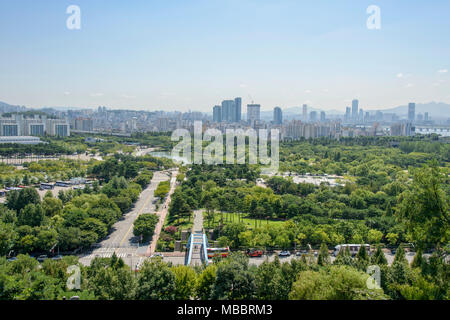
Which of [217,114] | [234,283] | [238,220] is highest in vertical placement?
[217,114]

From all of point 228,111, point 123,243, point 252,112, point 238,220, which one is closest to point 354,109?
point 228,111

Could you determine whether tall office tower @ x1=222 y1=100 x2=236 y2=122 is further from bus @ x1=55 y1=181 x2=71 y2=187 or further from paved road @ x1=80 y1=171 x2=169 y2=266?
paved road @ x1=80 y1=171 x2=169 y2=266

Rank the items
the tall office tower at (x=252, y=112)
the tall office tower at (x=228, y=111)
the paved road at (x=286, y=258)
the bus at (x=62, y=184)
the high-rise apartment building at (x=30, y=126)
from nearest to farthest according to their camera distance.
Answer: the paved road at (x=286, y=258), the bus at (x=62, y=184), the high-rise apartment building at (x=30, y=126), the tall office tower at (x=252, y=112), the tall office tower at (x=228, y=111)

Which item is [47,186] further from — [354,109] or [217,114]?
[354,109]

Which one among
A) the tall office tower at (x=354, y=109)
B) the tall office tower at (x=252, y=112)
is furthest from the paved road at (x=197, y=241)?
the tall office tower at (x=354, y=109)

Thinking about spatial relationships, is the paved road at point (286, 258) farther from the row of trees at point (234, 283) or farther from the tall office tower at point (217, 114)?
the tall office tower at point (217, 114)

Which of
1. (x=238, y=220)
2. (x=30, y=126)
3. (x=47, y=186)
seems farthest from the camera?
(x=30, y=126)

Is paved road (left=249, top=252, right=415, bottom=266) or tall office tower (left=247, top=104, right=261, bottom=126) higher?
tall office tower (left=247, top=104, right=261, bottom=126)

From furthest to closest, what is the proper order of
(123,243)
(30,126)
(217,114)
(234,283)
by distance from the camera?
(217,114) → (30,126) → (123,243) → (234,283)

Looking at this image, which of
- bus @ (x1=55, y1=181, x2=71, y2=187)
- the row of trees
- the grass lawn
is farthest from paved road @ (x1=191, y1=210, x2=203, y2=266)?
bus @ (x1=55, y1=181, x2=71, y2=187)

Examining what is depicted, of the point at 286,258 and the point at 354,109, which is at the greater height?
the point at 354,109

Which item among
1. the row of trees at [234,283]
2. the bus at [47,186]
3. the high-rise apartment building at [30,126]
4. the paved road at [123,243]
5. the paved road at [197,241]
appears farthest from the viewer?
the high-rise apartment building at [30,126]
